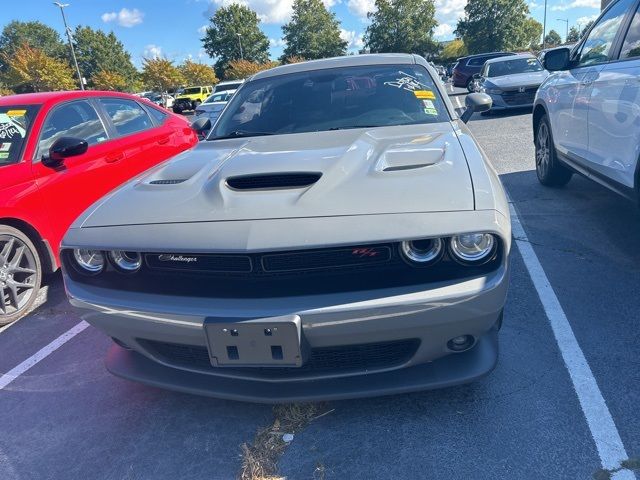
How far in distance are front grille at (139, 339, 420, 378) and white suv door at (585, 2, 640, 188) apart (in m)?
2.18

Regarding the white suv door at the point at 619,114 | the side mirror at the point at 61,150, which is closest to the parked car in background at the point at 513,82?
the white suv door at the point at 619,114

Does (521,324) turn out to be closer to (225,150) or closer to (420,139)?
(420,139)

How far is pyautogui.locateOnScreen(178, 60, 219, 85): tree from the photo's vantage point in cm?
5656

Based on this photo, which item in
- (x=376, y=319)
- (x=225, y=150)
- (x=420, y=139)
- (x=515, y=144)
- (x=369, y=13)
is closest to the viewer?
(x=376, y=319)

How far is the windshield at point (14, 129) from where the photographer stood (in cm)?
379

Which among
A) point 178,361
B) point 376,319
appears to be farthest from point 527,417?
point 178,361

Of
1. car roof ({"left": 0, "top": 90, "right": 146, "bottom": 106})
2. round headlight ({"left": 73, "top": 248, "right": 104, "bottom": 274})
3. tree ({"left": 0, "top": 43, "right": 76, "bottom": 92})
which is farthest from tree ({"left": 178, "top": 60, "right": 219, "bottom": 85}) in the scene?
round headlight ({"left": 73, "top": 248, "right": 104, "bottom": 274})

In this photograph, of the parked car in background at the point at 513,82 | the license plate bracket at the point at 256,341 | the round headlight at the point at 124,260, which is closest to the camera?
the license plate bracket at the point at 256,341

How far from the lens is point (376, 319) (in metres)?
1.81

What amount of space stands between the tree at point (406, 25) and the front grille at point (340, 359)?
77.6 meters

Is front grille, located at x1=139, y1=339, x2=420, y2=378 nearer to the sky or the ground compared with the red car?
nearer to the ground

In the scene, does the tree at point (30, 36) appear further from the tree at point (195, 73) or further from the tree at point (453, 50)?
the tree at point (453, 50)

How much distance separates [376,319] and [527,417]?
92 centimetres

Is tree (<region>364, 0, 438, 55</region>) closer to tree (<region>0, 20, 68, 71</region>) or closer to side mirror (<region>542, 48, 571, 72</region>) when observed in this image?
tree (<region>0, 20, 68, 71</region>)
